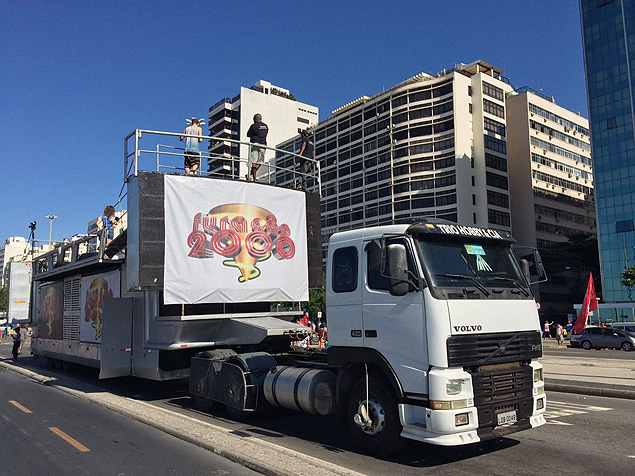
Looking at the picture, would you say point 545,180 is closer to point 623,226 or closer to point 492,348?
point 623,226

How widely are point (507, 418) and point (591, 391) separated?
7.02m

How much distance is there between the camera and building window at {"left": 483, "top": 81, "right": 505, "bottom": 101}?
75.6m

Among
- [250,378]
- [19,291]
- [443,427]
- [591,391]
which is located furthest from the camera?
[19,291]

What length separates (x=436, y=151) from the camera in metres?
73.6

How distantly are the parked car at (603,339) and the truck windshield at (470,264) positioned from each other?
28.1 m

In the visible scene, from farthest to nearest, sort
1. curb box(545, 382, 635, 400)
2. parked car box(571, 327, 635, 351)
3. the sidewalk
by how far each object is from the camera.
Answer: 1. parked car box(571, 327, 635, 351)
2. the sidewalk
3. curb box(545, 382, 635, 400)

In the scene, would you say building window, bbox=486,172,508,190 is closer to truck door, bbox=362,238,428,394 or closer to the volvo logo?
truck door, bbox=362,238,428,394

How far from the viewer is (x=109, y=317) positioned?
11.7 metres

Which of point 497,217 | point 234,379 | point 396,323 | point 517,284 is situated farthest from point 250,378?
point 497,217

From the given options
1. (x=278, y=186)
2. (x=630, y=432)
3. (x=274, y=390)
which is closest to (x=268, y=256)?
(x=278, y=186)

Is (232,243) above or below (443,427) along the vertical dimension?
above

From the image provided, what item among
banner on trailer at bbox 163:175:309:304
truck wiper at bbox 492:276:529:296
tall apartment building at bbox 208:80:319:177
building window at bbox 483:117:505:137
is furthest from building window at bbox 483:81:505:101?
truck wiper at bbox 492:276:529:296

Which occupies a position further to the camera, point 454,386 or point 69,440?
point 69,440

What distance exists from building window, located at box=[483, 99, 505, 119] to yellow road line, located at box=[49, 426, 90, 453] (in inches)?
2953
